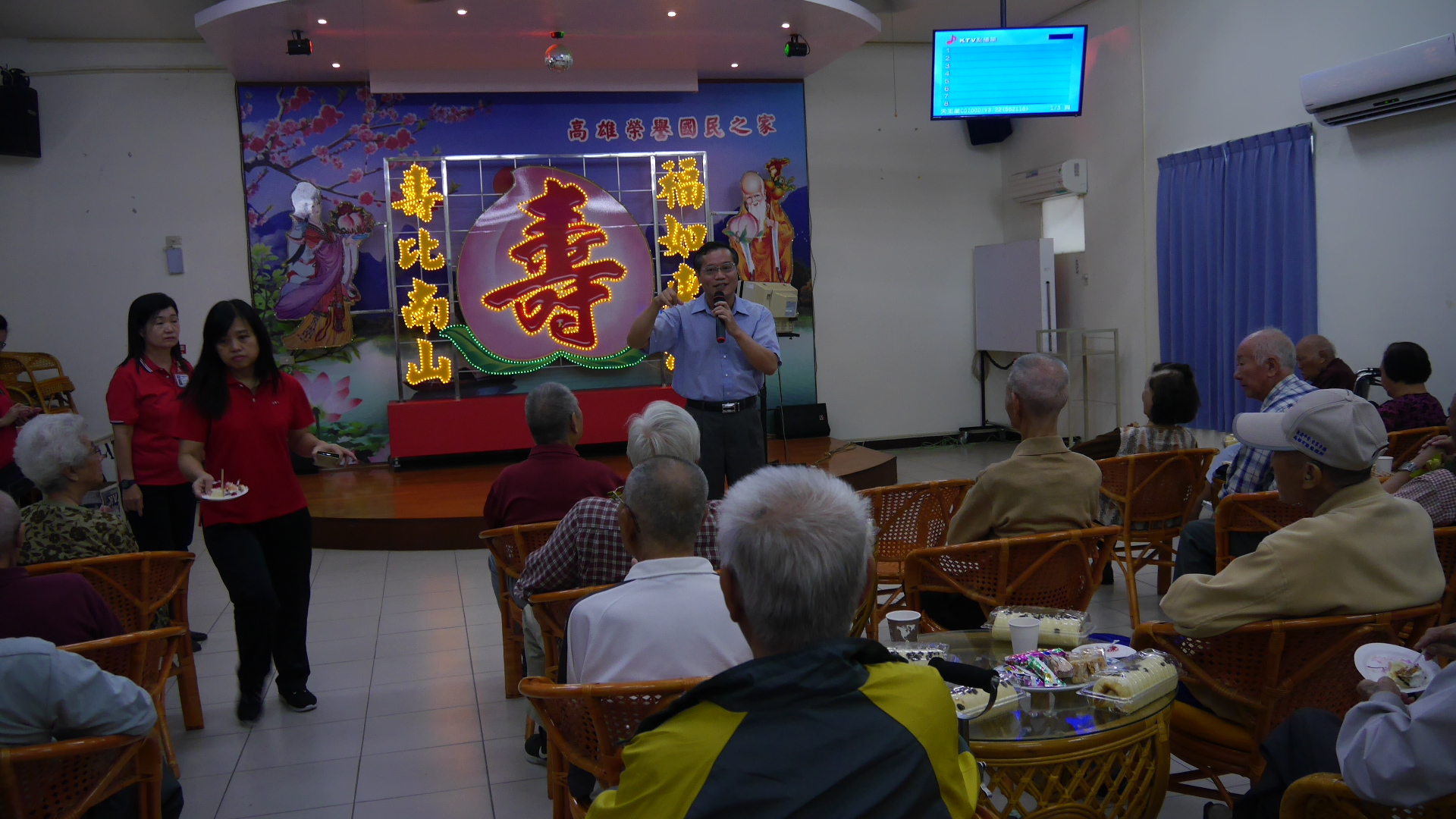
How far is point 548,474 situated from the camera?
328cm

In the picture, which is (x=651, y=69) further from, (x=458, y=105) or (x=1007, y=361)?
(x=1007, y=361)

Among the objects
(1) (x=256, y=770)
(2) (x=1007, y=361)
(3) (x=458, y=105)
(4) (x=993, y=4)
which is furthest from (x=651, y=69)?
(1) (x=256, y=770)

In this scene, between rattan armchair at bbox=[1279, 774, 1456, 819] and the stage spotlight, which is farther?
the stage spotlight

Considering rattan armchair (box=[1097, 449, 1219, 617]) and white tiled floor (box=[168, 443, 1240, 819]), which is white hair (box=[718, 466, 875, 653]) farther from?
rattan armchair (box=[1097, 449, 1219, 617])

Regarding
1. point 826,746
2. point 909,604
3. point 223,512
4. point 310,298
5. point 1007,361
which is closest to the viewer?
point 826,746

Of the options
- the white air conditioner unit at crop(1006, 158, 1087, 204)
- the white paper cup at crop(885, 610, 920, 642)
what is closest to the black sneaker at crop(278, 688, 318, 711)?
the white paper cup at crop(885, 610, 920, 642)

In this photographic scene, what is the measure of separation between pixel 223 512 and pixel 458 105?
5752 millimetres

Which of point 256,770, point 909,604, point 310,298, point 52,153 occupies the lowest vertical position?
point 256,770

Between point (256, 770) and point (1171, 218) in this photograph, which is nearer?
point (256, 770)

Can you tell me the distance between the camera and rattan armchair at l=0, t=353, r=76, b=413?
712cm

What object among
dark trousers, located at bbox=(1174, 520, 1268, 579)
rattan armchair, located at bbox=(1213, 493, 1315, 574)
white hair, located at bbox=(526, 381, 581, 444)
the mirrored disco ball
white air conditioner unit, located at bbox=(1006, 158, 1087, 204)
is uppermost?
the mirrored disco ball

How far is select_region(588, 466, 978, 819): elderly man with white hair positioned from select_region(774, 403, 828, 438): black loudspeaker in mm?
7700

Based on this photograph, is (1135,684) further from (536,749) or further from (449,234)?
(449,234)

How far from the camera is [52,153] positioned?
770 cm
